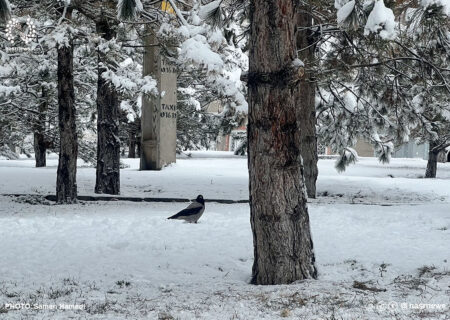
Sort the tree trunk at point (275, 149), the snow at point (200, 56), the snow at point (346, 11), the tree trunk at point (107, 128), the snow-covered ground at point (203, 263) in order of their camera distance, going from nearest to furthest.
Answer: the snow-covered ground at point (203, 263)
the tree trunk at point (275, 149)
the snow at point (346, 11)
the snow at point (200, 56)
the tree trunk at point (107, 128)

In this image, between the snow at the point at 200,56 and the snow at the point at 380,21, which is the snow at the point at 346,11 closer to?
the snow at the point at 380,21

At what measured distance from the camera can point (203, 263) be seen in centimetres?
713

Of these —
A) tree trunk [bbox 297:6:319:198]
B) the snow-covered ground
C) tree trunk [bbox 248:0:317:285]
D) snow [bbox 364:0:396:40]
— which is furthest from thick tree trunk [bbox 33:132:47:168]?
tree trunk [bbox 248:0:317:285]

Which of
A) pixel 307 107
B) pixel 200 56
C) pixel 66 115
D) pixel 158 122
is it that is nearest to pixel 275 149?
pixel 200 56

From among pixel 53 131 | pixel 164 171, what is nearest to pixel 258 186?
pixel 164 171

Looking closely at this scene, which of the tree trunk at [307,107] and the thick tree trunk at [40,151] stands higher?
the tree trunk at [307,107]

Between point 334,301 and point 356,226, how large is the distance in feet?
16.6

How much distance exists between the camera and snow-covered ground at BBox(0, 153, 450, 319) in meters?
4.94

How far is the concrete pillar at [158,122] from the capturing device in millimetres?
19062

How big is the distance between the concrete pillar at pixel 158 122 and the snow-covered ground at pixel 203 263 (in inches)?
248

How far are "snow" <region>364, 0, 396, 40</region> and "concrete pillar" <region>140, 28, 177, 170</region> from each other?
40.1 ft

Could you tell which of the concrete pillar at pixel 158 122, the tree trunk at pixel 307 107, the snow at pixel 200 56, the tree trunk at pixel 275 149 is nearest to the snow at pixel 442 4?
the tree trunk at pixel 275 149

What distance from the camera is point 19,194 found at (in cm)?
1388

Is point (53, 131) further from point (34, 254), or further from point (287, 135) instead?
point (287, 135)
